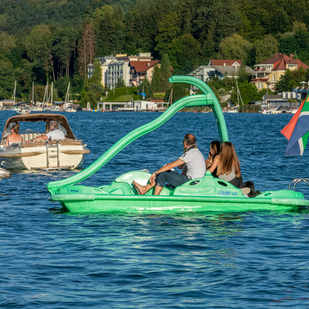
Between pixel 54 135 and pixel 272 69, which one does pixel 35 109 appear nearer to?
pixel 272 69

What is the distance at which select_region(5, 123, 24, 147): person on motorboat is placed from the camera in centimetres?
2219

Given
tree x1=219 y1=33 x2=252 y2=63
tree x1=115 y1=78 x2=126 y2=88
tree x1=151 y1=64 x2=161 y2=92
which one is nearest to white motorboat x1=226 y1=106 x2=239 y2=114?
tree x1=151 y1=64 x2=161 y2=92

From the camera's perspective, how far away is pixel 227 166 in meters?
13.6

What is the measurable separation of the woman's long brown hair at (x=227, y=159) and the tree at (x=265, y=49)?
169265 mm

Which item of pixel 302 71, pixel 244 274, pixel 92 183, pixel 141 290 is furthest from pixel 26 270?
pixel 302 71

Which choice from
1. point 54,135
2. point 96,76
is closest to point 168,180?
point 54,135

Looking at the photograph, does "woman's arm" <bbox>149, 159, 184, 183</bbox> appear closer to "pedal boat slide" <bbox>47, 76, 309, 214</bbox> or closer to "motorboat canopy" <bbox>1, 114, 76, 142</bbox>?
"pedal boat slide" <bbox>47, 76, 309, 214</bbox>

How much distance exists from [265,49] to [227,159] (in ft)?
568

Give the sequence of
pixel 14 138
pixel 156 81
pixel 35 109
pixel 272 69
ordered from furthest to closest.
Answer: pixel 35 109 → pixel 156 81 → pixel 272 69 → pixel 14 138

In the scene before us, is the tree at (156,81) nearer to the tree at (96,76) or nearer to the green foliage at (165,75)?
the green foliage at (165,75)

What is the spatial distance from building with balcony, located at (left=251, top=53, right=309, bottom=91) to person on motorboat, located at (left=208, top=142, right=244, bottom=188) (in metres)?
155

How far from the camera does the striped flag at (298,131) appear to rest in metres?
12.6

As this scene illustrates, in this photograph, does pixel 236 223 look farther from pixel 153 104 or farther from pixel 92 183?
pixel 153 104

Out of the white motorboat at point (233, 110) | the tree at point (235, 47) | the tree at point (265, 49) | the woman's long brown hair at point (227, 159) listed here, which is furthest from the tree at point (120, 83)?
the woman's long brown hair at point (227, 159)
